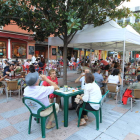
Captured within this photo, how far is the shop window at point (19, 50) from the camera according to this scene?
14.0m

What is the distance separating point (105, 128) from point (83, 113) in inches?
23.1

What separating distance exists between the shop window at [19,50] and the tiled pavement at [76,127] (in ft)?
36.3

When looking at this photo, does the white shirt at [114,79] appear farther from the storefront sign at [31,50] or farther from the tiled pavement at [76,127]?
the storefront sign at [31,50]

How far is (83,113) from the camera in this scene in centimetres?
315

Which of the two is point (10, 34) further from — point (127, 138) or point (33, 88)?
point (127, 138)

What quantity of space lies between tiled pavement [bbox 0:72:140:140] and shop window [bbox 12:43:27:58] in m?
11.1

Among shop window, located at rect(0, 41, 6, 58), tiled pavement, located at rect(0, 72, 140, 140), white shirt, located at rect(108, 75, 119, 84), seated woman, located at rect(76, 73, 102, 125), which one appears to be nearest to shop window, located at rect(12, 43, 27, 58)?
shop window, located at rect(0, 41, 6, 58)

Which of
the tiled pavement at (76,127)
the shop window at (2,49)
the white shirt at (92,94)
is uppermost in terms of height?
the shop window at (2,49)

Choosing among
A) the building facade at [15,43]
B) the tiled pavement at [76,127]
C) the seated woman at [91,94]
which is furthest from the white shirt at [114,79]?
the building facade at [15,43]

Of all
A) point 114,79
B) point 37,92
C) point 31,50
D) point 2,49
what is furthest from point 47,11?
point 31,50

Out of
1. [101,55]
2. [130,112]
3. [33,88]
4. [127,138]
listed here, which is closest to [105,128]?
[127,138]

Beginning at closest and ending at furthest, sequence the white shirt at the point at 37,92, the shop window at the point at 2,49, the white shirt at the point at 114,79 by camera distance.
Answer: the white shirt at the point at 37,92 → the white shirt at the point at 114,79 → the shop window at the point at 2,49

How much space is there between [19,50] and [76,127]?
13231 millimetres

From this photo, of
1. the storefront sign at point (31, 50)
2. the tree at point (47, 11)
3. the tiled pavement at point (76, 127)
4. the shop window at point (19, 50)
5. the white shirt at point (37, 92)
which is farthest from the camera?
the storefront sign at point (31, 50)
